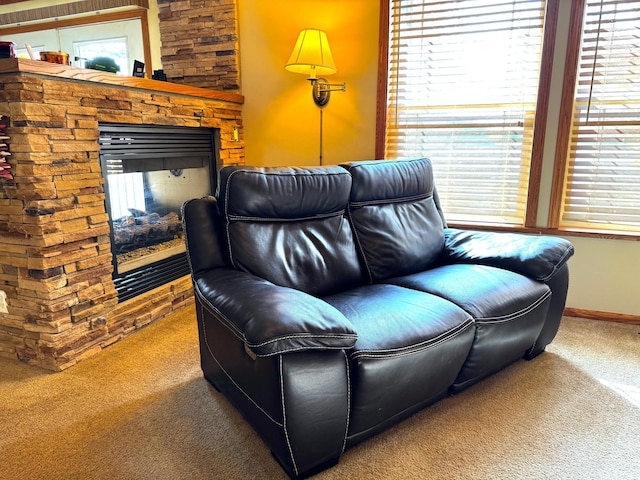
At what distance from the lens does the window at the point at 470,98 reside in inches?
104

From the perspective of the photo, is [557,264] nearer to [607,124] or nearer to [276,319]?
[607,124]

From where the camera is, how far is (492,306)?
176cm

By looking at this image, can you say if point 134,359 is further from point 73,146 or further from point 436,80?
point 436,80

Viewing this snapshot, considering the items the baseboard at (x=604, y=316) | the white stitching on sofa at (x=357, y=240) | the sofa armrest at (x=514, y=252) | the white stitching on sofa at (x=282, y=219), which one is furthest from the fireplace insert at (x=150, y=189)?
the baseboard at (x=604, y=316)

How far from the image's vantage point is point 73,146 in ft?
6.68

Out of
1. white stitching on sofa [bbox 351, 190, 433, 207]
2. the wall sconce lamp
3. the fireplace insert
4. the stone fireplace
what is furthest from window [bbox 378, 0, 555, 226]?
the stone fireplace

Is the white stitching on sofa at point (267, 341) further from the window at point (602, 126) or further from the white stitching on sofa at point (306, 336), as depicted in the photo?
the window at point (602, 126)

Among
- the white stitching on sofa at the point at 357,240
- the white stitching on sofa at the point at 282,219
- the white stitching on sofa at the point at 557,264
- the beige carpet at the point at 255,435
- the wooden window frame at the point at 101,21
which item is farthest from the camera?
the wooden window frame at the point at 101,21

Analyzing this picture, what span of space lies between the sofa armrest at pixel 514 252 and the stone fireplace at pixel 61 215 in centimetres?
186

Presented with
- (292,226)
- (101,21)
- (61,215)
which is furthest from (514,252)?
(101,21)

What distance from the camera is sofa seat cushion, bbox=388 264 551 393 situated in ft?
5.71

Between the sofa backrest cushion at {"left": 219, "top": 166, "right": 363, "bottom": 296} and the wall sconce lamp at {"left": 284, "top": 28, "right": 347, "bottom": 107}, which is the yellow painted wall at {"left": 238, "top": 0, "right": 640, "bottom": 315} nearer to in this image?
the wall sconce lamp at {"left": 284, "top": 28, "right": 347, "bottom": 107}

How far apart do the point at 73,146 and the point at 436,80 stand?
2.21 metres

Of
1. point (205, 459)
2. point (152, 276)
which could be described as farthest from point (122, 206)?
point (205, 459)
